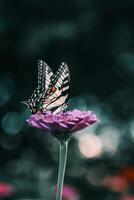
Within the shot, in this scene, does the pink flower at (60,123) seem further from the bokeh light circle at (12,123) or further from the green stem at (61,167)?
the bokeh light circle at (12,123)

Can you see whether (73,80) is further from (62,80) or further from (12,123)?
(62,80)

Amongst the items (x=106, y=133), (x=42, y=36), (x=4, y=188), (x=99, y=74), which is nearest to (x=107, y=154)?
(x=106, y=133)

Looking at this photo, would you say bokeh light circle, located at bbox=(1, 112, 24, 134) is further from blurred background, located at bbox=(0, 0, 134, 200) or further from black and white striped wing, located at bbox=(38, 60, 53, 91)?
black and white striped wing, located at bbox=(38, 60, 53, 91)

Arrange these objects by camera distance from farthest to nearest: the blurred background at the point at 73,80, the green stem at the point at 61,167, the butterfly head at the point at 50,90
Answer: the blurred background at the point at 73,80 < the butterfly head at the point at 50,90 < the green stem at the point at 61,167

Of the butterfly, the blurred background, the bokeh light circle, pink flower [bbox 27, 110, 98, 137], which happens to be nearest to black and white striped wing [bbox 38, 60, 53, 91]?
the butterfly

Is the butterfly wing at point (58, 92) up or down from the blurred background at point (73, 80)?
down

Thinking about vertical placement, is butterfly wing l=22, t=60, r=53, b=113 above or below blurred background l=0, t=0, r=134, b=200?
below

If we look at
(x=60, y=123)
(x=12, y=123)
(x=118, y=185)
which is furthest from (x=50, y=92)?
(x=12, y=123)

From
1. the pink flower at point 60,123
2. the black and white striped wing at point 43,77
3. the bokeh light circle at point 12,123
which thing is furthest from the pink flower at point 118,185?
the pink flower at point 60,123

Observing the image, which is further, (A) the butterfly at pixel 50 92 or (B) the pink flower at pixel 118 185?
(B) the pink flower at pixel 118 185
